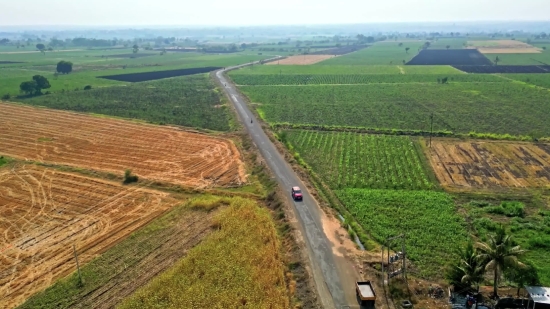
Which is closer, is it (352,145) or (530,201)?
(530,201)

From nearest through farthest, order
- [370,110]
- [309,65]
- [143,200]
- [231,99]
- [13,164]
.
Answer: [143,200], [13,164], [370,110], [231,99], [309,65]

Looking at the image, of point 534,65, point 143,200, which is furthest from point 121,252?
point 534,65

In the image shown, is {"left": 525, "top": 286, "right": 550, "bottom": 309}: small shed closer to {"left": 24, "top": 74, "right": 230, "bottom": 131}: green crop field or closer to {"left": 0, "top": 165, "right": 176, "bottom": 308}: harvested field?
{"left": 0, "top": 165, "right": 176, "bottom": 308}: harvested field

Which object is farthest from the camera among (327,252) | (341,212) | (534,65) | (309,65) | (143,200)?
(309,65)

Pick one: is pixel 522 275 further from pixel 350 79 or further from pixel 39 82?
pixel 39 82

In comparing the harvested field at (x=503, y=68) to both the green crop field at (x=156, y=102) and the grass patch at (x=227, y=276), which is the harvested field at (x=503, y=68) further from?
the grass patch at (x=227, y=276)

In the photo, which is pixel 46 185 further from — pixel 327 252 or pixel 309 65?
pixel 309 65
